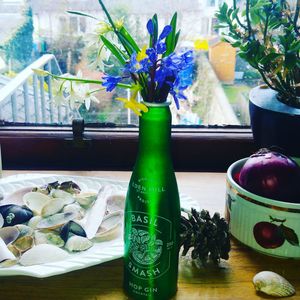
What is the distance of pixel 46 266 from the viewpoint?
2.00 feet

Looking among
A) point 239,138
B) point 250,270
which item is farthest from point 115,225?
point 239,138

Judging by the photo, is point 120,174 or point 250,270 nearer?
point 250,270

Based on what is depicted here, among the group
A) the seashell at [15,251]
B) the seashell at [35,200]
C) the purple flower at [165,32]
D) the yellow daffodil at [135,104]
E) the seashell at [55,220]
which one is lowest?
the seashell at [15,251]

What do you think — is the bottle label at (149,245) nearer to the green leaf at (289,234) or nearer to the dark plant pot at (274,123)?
the green leaf at (289,234)

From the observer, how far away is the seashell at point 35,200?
736 mm

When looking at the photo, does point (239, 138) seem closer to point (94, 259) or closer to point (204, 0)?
point (204, 0)

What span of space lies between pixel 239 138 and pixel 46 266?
49cm

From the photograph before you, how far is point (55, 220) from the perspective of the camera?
70 centimetres

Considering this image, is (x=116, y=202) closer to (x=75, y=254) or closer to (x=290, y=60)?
(x=75, y=254)

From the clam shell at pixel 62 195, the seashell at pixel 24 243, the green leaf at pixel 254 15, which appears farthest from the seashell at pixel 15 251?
the green leaf at pixel 254 15

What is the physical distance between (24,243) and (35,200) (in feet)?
0.33

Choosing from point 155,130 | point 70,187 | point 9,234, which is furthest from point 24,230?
point 155,130

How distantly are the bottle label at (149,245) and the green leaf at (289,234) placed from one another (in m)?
0.17

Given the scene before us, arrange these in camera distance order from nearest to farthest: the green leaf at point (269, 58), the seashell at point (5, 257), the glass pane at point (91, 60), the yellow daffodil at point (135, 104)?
the yellow daffodil at point (135, 104) → the seashell at point (5, 257) → the green leaf at point (269, 58) → the glass pane at point (91, 60)
